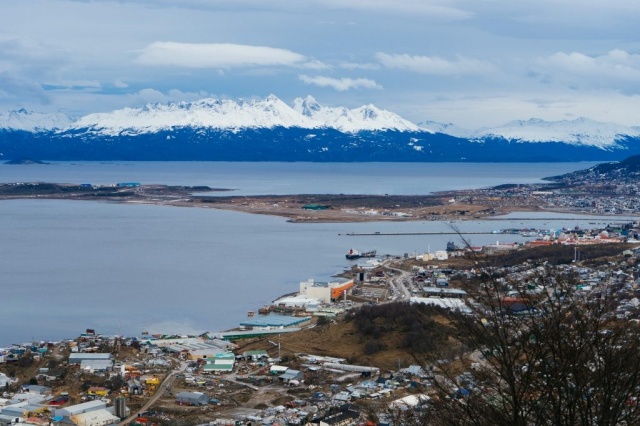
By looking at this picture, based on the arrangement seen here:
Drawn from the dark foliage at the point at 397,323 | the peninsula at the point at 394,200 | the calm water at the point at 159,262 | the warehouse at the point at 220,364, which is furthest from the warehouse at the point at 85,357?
the peninsula at the point at 394,200

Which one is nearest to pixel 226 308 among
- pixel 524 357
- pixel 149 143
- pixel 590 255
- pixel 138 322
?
pixel 138 322

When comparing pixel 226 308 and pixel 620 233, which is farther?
pixel 620 233

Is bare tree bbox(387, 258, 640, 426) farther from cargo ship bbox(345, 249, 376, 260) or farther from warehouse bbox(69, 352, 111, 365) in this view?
cargo ship bbox(345, 249, 376, 260)

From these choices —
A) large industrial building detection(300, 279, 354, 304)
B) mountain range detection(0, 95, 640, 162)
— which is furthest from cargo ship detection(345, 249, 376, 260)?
mountain range detection(0, 95, 640, 162)

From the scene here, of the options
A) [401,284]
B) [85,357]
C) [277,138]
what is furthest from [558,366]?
[277,138]

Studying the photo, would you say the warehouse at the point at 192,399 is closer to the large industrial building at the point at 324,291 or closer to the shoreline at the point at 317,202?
the large industrial building at the point at 324,291

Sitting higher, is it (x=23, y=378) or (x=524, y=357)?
(x=524, y=357)

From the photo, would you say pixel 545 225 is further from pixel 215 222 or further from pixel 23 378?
pixel 23 378

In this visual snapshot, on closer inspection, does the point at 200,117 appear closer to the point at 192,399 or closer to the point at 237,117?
the point at 237,117
